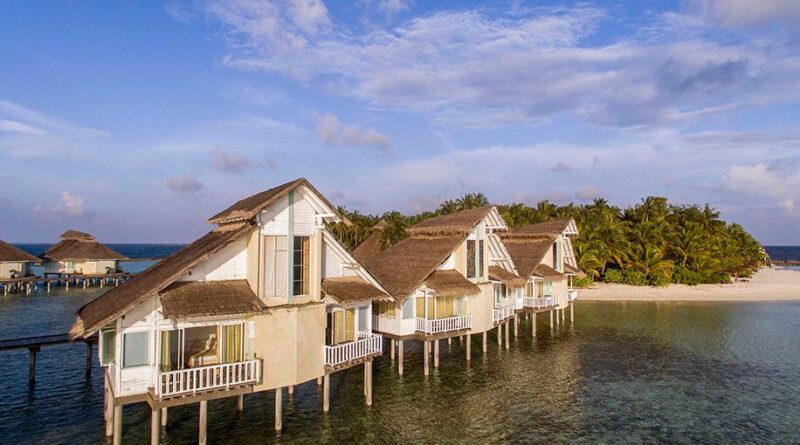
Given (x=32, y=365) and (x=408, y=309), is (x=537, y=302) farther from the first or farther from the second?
(x=32, y=365)

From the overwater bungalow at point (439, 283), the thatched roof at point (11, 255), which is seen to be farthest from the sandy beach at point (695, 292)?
the thatched roof at point (11, 255)

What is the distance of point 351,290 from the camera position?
21.1 meters

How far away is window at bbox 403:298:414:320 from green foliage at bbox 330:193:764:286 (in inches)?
1216

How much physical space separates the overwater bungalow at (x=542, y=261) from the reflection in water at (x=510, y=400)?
316 centimetres

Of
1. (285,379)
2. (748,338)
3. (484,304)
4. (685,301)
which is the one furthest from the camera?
(685,301)

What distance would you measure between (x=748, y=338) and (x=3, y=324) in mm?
58380

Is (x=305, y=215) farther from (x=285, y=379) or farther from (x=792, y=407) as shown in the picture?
(x=792, y=407)

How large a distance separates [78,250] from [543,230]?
63730 millimetres

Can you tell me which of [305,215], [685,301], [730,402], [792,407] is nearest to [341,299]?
[305,215]

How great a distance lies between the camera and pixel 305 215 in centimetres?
1875

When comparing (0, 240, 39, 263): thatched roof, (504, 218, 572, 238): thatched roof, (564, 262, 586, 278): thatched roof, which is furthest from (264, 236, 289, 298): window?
(0, 240, 39, 263): thatched roof

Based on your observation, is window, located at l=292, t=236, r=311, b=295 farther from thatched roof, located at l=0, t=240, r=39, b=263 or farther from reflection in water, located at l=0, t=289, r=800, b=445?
thatched roof, located at l=0, t=240, r=39, b=263

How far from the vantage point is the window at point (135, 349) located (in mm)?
15523

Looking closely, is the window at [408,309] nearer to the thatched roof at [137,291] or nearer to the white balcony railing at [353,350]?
the white balcony railing at [353,350]
